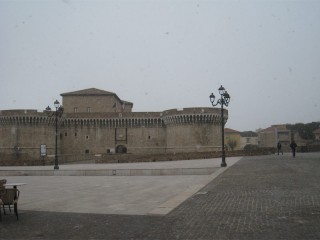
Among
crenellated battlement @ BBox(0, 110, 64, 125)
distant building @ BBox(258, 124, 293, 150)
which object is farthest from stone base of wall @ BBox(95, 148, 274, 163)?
distant building @ BBox(258, 124, 293, 150)

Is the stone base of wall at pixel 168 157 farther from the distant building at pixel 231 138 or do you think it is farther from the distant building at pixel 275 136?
the distant building at pixel 231 138

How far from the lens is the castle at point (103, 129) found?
51125 mm

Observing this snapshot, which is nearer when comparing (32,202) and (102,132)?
(32,202)

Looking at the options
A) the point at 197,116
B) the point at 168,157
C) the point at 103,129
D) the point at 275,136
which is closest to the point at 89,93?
the point at 103,129

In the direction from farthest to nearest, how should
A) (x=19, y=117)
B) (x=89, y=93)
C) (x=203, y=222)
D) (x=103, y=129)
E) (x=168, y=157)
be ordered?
(x=89, y=93), (x=103, y=129), (x=19, y=117), (x=168, y=157), (x=203, y=222)

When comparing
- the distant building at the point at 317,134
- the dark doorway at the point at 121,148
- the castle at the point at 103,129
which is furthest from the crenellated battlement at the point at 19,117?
the distant building at the point at 317,134

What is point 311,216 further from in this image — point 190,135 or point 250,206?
point 190,135

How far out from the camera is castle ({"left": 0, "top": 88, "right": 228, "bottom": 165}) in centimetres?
5112

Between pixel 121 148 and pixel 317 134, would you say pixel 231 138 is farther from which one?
pixel 121 148

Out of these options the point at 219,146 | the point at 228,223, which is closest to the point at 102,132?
the point at 219,146

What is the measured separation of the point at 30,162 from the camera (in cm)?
3694

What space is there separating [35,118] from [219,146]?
26.9 m

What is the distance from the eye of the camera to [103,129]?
5725 cm

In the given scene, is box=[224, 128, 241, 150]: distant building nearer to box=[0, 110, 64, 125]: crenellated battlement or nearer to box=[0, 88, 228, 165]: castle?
box=[0, 88, 228, 165]: castle
